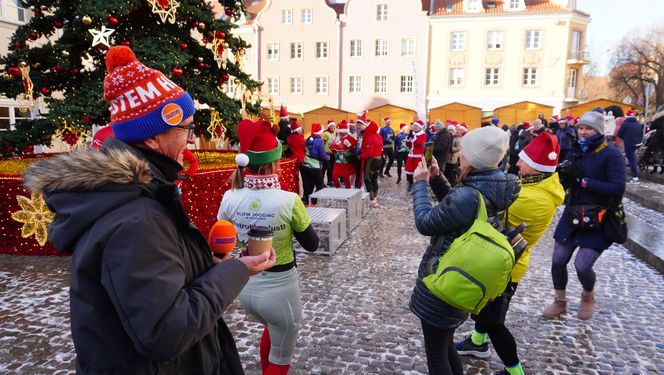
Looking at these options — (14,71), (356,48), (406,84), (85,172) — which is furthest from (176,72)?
(356,48)

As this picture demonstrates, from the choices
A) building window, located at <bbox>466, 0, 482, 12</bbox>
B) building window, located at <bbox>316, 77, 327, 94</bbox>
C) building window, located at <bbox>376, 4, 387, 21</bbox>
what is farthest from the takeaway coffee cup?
building window, located at <bbox>466, 0, 482, 12</bbox>

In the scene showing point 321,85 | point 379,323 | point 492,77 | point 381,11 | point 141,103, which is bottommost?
point 379,323

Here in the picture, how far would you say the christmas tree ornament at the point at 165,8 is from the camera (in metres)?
6.86

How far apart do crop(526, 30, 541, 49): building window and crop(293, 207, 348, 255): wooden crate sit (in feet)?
98.8

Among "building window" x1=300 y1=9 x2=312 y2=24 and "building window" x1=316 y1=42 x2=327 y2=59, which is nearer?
"building window" x1=316 y1=42 x2=327 y2=59

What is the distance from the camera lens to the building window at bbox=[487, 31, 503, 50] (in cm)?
3198

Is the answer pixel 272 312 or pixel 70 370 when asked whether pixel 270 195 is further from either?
pixel 70 370

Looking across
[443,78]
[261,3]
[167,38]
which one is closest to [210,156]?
[167,38]

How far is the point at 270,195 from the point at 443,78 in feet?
107

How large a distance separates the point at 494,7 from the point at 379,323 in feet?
114

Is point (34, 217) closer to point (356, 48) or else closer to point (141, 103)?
point (141, 103)

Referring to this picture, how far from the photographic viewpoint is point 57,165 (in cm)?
136

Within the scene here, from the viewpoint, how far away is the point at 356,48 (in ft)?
113

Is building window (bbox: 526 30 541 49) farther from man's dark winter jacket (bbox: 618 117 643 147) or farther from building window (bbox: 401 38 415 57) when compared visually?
man's dark winter jacket (bbox: 618 117 643 147)
